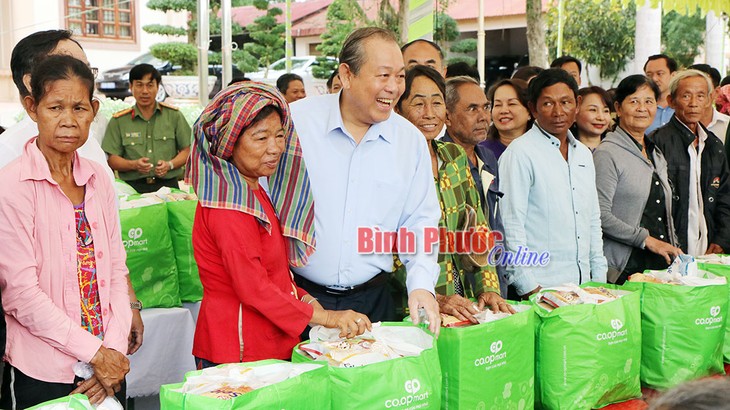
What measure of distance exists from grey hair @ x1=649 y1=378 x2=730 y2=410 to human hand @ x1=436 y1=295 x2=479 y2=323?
152cm

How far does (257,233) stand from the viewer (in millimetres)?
1927

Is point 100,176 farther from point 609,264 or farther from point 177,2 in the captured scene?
point 177,2

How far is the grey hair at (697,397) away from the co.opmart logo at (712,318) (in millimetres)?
2423

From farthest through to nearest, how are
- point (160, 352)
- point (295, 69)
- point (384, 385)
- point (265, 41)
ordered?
point (295, 69) → point (265, 41) → point (160, 352) → point (384, 385)

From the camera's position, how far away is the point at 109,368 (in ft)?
5.96

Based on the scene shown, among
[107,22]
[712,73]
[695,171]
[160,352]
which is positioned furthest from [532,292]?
[107,22]

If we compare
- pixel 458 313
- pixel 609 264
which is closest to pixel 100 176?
pixel 458 313

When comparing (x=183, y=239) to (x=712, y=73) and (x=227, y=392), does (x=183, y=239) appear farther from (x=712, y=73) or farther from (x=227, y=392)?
(x=712, y=73)

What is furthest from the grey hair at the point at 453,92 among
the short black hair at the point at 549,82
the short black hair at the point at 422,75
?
the short black hair at the point at 549,82

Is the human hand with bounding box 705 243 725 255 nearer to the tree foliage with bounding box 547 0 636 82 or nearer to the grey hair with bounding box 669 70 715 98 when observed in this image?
the grey hair with bounding box 669 70 715 98

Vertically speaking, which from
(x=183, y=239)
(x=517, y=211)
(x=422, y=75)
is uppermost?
(x=422, y=75)

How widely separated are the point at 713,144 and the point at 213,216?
3053mm

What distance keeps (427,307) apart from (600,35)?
20572 millimetres

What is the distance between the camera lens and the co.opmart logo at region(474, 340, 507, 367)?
90.7 inches
